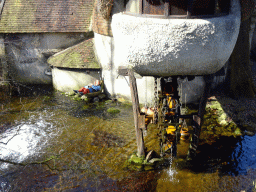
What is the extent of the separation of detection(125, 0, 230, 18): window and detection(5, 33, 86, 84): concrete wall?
29.6 feet

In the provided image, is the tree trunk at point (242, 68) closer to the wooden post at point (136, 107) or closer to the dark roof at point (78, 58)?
the wooden post at point (136, 107)

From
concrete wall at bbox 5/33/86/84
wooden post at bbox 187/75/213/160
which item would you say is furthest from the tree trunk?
concrete wall at bbox 5/33/86/84

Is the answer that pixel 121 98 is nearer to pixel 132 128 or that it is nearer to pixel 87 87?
pixel 87 87

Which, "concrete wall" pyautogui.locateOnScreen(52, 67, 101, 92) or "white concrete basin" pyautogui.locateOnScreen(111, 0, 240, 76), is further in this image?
"concrete wall" pyautogui.locateOnScreen(52, 67, 101, 92)

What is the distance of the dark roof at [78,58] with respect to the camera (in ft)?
42.8

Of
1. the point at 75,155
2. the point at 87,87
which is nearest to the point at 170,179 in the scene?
the point at 75,155

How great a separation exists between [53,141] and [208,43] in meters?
6.50

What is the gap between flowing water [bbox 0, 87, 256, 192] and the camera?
24.7ft

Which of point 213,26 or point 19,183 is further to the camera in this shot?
point 19,183

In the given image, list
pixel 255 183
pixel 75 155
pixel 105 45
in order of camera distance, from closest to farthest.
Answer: pixel 255 183
pixel 75 155
pixel 105 45

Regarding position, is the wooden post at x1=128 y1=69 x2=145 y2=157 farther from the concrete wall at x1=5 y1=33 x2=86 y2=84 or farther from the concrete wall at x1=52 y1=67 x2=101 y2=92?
the concrete wall at x1=5 y1=33 x2=86 y2=84

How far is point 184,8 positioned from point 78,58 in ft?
27.4

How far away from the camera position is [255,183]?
7391 millimetres

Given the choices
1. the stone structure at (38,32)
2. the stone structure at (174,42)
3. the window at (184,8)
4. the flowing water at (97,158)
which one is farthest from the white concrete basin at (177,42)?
the stone structure at (38,32)
